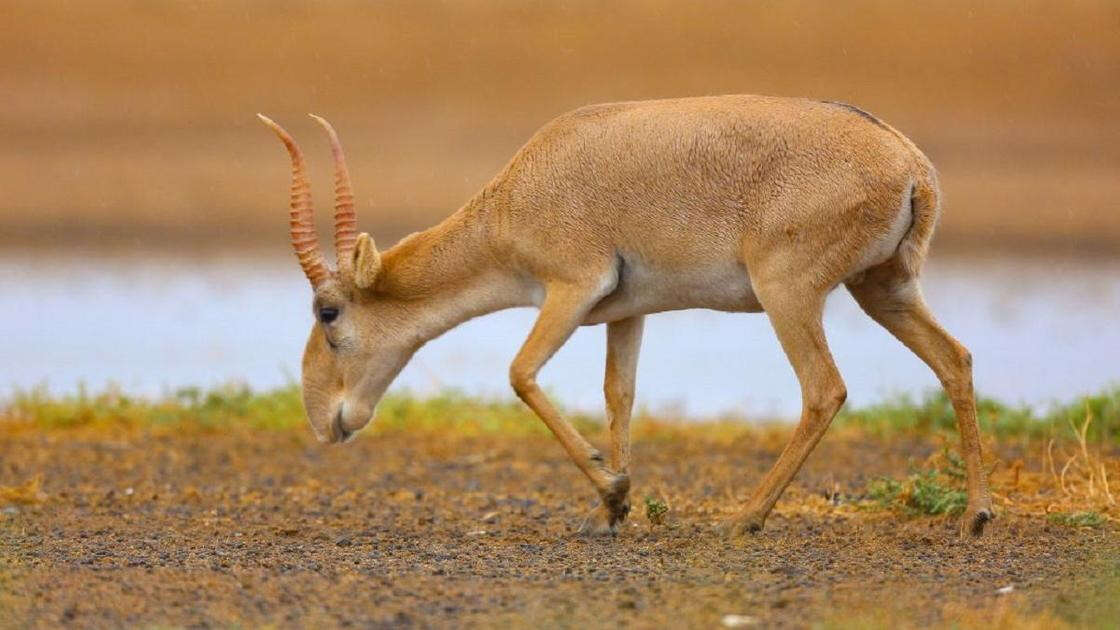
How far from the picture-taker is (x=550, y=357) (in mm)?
9305

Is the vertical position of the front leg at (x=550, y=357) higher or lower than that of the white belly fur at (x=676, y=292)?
lower

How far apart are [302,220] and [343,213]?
205mm

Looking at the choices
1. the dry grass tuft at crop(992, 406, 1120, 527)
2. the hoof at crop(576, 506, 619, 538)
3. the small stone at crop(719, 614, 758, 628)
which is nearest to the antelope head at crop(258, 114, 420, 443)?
the hoof at crop(576, 506, 619, 538)

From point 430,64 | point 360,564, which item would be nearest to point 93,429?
point 360,564

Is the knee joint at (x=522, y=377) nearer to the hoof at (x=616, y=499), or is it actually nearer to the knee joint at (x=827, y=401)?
the hoof at (x=616, y=499)

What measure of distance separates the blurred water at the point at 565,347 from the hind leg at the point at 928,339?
441cm

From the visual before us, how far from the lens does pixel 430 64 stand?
29703 mm

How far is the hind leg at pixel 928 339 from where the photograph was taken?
30.6 feet

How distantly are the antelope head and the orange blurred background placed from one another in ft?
49.3

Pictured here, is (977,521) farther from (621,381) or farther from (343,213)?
(343,213)

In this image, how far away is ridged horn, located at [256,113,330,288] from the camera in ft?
31.8

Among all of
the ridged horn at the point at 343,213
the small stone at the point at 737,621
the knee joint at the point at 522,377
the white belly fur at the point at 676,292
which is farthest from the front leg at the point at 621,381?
the small stone at the point at 737,621

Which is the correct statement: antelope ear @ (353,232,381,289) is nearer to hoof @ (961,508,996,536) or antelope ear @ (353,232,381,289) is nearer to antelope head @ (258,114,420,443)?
antelope head @ (258,114,420,443)

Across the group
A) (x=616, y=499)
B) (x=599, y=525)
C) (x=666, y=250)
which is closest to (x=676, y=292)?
(x=666, y=250)
